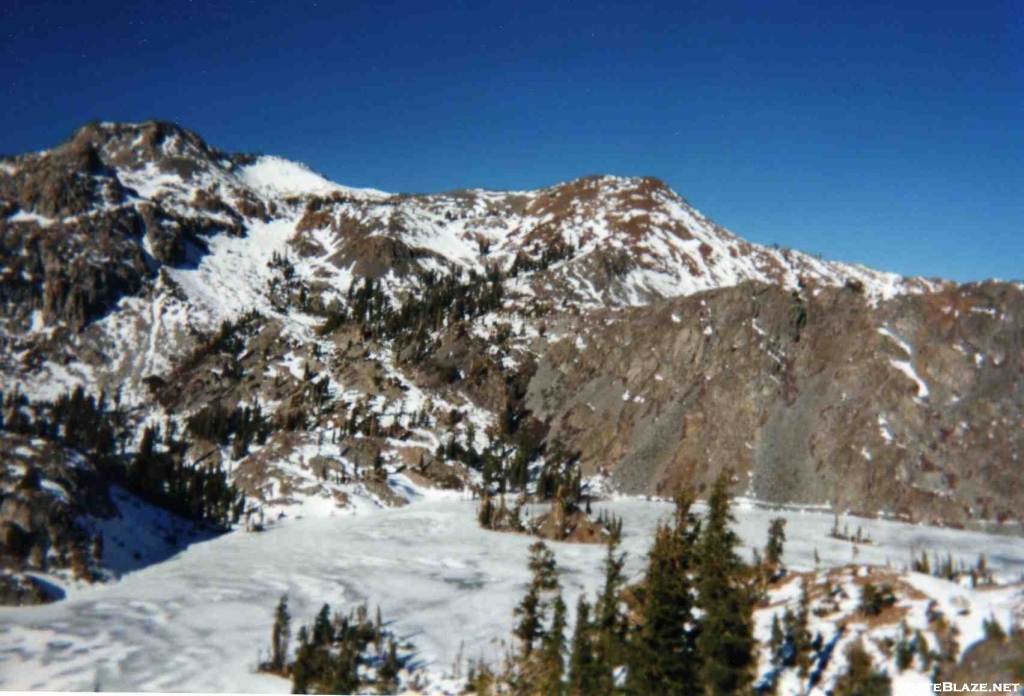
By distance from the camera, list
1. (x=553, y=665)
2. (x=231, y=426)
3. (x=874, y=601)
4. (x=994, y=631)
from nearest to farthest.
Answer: (x=994, y=631)
(x=874, y=601)
(x=553, y=665)
(x=231, y=426)

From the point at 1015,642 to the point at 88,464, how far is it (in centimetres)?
5682

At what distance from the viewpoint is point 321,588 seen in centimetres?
4275

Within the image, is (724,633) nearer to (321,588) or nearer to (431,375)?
(321,588)

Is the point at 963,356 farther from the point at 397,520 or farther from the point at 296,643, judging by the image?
the point at 296,643

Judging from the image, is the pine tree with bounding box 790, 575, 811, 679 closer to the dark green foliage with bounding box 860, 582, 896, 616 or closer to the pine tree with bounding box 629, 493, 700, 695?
the dark green foliage with bounding box 860, 582, 896, 616

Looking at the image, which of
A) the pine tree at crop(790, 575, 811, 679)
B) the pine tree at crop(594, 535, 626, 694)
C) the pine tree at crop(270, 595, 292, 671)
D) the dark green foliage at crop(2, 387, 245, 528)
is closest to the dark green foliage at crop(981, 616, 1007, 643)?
the pine tree at crop(790, 575, 811, 679)

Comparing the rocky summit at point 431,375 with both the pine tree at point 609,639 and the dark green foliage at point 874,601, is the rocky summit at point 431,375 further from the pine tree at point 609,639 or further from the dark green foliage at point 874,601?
the dark green foliage at point 874,601

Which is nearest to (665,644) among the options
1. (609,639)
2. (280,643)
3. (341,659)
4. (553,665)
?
(609,639)

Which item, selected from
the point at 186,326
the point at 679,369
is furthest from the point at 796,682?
the point at 186,326

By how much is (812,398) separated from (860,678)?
217 feet

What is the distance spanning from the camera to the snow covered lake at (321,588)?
2594 centimetres

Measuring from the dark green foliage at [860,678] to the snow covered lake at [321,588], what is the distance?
589 inches

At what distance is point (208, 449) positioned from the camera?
79188mm

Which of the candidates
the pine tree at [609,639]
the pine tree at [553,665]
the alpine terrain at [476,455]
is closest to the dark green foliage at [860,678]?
the alpine terrain at [476,455]
